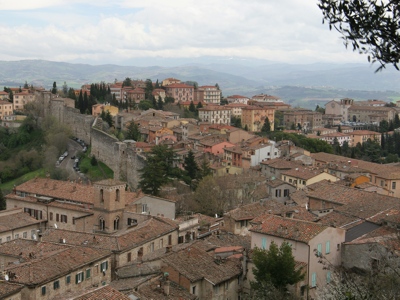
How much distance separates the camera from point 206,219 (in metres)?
27.3

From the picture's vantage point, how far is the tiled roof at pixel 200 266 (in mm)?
17750

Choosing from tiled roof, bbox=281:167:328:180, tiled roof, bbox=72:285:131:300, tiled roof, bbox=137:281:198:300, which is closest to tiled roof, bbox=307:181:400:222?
tiled roof, bbox=281:167:328:180

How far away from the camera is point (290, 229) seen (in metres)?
19.2

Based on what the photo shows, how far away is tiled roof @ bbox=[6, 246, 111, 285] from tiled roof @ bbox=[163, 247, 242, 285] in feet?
8.80

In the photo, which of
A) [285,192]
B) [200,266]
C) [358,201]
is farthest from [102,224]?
[285,192]

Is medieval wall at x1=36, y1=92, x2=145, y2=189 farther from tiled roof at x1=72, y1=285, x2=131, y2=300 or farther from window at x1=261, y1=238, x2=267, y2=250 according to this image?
tiled roof at x1=72, y1=285, x2=131, y2=300

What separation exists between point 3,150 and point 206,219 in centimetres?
3297

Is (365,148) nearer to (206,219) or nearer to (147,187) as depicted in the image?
(147,187)

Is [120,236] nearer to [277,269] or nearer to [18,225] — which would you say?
[277,269]

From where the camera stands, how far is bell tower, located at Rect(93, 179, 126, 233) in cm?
2681

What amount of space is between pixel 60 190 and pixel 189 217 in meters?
7.59

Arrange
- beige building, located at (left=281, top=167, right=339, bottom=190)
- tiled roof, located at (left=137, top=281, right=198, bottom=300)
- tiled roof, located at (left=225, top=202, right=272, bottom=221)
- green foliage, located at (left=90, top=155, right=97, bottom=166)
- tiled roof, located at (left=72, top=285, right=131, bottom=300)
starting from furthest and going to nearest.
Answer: green foliage, located at (left=90, top=155, right=97, bottom=166) < beige building, located at (left=281, top=167, right=339, bottom=190) < tiled roof, located at (left=225, top=202, right=272, bottom=221) < tiled roof, located at (left=137, top=281, right=198, bottom=300) < tiled roof, located at (left=72, top=285, right=131, bottom=300)

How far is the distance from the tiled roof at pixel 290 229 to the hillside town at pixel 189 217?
0.05 metres

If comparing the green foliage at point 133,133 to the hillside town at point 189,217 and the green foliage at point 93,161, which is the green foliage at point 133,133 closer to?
the hillside town at point 189,217
